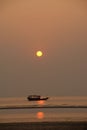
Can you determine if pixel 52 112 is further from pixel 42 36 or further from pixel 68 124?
pixel 42 36

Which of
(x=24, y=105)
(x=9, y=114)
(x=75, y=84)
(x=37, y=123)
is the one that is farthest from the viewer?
(x=75, y=84)

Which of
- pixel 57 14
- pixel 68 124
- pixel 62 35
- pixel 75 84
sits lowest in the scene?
pixel 68 124

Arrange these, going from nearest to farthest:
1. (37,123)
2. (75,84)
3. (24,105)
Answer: (37,123), (24,105), (75,84)

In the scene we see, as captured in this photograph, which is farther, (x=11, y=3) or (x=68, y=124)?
(x=11, y=3)

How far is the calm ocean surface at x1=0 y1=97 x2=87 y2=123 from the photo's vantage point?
36.9 inches

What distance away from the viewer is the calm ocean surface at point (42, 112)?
0.94 metres

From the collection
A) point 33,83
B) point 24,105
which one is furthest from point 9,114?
point 33,83

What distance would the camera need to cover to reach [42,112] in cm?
108

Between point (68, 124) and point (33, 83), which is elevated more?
point (33, 83)

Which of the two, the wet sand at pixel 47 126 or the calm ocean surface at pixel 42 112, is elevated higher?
the calm ocean surface at pixel 42 112

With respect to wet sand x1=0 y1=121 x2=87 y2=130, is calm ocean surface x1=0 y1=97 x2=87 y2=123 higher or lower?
higher

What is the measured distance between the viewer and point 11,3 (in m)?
1.58

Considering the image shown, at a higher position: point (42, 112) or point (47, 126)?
point (42, 112)

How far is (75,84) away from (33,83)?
22 centimetres
